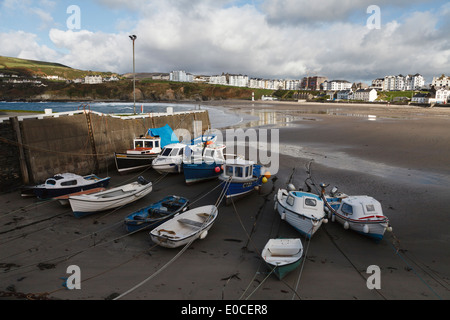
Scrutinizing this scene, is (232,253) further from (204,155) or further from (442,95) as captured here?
(442,95)

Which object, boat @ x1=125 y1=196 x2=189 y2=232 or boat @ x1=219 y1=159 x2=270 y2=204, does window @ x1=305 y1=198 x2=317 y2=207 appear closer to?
boat @ x1=219 y1=159 x2=270 y2=204

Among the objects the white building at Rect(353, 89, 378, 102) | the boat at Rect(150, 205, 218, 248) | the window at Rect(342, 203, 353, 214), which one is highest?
the white building at Rect(353, 89, 378, 102)

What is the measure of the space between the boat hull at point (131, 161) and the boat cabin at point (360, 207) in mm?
14901

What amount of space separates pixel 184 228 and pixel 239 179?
4961 mm

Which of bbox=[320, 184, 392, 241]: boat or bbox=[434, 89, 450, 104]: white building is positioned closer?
bbox=[320, 184, 392, 241]: boat

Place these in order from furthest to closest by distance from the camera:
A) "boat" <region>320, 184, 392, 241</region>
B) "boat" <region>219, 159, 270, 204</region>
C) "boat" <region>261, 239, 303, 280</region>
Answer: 1. "boat" <region>219, 159, 270, 204</region>
2. "boat" <region>320, 184, 392, 241</region>
3. "boat" <region>261, 239, 303, 280</region>

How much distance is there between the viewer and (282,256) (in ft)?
31.2

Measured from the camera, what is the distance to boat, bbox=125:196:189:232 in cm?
1155

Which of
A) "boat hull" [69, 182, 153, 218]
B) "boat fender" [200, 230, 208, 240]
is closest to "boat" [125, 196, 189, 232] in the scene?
"boat hull" [69, 182, 153, 218]

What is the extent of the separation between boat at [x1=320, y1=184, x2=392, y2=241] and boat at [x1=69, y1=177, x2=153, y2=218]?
10337mm

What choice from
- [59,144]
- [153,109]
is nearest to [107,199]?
[59,144]

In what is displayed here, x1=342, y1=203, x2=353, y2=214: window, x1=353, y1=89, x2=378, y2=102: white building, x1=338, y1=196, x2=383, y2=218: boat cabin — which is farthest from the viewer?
x1=353, y1=89, x2=378, y2=102: white building

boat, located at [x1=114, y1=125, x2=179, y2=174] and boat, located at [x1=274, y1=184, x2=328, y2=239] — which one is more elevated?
boat, located at [x1=114, y1=125, x2=179, y2=174]

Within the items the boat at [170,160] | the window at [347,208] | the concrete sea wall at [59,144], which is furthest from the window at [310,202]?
the concrete sea wall at [59,144]
